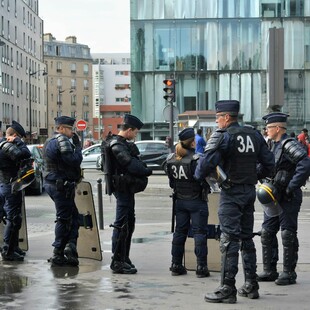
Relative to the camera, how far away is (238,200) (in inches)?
294

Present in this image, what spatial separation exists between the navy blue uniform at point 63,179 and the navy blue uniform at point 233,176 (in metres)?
2.27

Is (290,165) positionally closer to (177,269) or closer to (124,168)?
(177,269)

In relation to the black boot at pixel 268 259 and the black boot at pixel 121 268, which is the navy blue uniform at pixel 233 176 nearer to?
the black boot at pixel 268 259

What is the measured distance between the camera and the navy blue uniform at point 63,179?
928 cm

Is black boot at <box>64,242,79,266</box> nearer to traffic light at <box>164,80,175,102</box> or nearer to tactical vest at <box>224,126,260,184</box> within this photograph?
tactical vest at <box>224,126,260,184</box>

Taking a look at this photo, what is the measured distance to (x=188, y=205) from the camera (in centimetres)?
884

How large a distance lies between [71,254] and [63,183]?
0.92 metres

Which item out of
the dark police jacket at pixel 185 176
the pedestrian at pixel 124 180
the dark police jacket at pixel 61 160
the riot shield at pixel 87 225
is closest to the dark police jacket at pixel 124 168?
the pedestrian at pixel 124 180

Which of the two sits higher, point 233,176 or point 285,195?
point 233,176

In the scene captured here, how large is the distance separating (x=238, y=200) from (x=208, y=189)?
1493 mm

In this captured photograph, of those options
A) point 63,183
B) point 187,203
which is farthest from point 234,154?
point 63,183

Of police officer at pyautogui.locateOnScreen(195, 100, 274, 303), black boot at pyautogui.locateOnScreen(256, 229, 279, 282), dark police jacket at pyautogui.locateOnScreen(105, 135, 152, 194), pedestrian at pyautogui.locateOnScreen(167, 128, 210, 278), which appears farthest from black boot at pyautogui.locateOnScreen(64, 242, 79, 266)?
police officer at pyautogui.locateOnScreen(195, 100, 274, 303)

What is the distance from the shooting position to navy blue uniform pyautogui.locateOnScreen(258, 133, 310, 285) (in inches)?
320

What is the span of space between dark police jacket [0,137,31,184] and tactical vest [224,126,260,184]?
11.0ft
